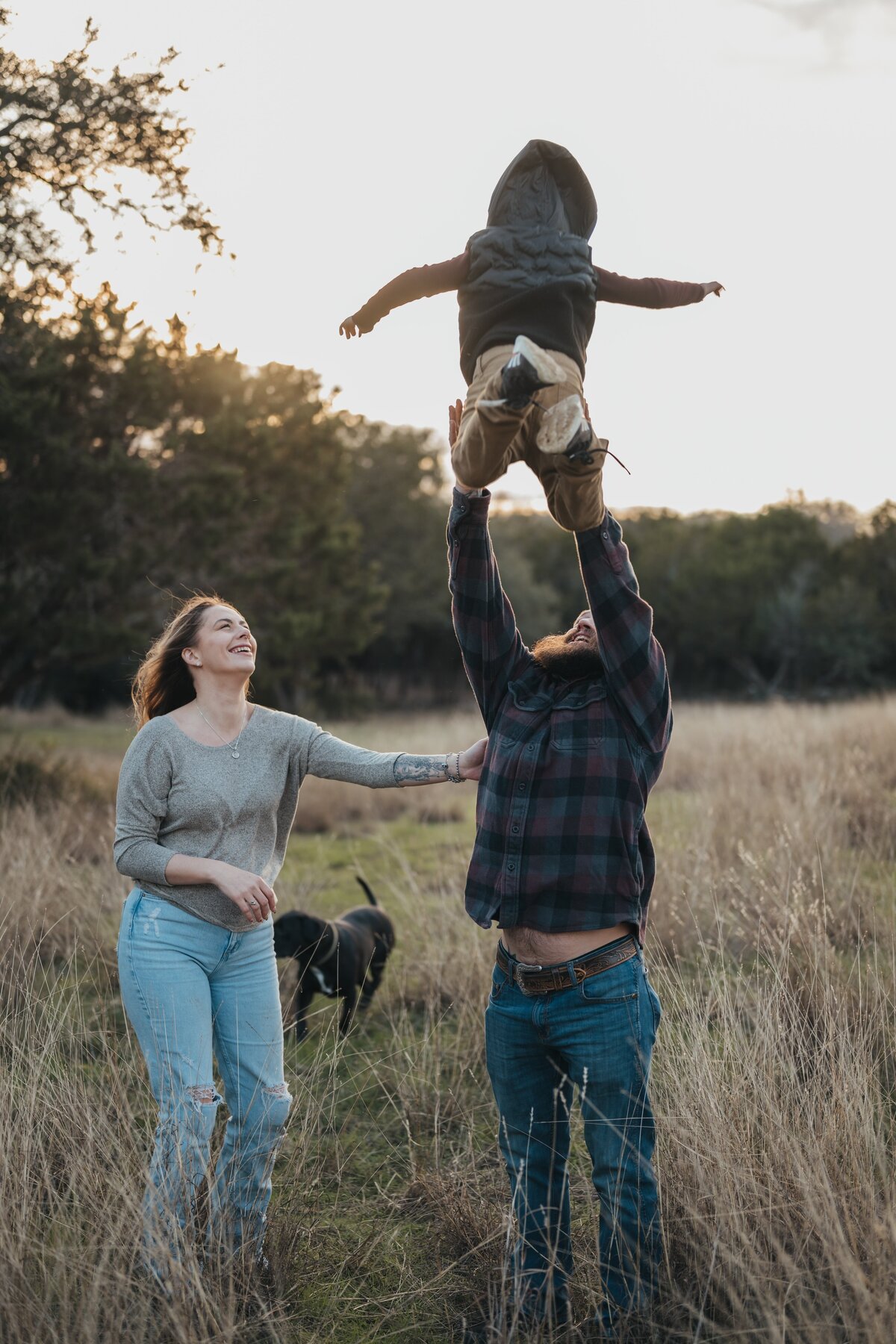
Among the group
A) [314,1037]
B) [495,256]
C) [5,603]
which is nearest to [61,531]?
[5,603]

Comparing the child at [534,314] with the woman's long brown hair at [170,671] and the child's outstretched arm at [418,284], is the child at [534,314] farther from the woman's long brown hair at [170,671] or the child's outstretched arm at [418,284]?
the woman's long brown hair at [170,671]

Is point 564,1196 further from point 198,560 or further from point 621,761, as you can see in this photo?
point 198,560

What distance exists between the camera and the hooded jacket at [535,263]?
2758 millimetres

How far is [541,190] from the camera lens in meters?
2.88

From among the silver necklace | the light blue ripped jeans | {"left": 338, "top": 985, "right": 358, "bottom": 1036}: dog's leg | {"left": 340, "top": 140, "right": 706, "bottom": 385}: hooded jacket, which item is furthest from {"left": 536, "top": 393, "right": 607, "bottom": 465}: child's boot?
{"left": 338, "top": 985, "right": 358, "bottom": 1036}: dog's leg

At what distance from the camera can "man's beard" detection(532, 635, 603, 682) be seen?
298cm

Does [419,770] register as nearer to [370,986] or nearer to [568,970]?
[568,970]

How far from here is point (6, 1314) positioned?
8.81 ft

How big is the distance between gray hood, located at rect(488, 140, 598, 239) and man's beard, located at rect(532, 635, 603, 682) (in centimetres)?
112

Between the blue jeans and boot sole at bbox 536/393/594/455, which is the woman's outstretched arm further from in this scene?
boot sole at bbox 536/393/594/455

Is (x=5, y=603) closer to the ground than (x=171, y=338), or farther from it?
closer to the ground

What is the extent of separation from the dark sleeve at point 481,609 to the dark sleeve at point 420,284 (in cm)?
54

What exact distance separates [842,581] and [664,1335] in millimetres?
36767

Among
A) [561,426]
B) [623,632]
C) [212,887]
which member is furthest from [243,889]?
[561,426]
